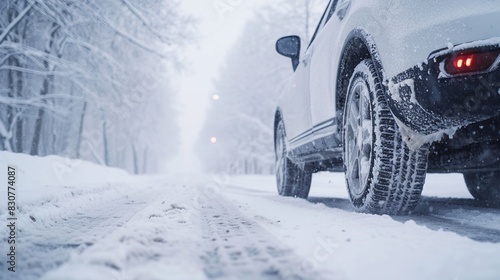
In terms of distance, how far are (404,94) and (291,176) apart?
10.5ft

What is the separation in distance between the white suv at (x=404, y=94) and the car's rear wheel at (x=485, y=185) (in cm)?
2

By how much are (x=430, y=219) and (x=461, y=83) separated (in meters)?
1.28

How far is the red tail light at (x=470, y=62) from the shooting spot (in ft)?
5.76

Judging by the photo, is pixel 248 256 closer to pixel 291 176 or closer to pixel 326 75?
pixel 326 75

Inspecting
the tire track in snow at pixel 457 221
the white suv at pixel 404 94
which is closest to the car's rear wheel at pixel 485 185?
the white suv at pixel 404 94

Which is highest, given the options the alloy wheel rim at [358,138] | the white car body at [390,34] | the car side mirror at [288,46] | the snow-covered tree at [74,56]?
the snow-covered tree at [74,56]

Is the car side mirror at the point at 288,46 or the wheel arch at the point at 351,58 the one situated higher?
the car side mirror at the point at 288,46

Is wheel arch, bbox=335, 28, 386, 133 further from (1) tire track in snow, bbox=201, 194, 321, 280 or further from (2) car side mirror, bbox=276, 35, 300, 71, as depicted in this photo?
(2) car side mirror, bbox=276, 35, 300, 71

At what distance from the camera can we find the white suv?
1819mm

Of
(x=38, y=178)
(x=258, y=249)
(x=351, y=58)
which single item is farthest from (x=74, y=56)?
(x=258, y=249)

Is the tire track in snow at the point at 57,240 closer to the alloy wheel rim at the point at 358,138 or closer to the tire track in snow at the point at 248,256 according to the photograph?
the tire track in snow at the point at 248,256

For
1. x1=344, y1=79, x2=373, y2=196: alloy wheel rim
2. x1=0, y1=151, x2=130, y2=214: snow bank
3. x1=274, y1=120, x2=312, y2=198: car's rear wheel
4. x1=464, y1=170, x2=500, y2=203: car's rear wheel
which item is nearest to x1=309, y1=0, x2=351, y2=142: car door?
x1=344, y1=79, x2=373, y2=196: alloy wheel rim

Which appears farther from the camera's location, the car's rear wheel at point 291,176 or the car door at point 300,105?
the car's rear wheel at point 291,176

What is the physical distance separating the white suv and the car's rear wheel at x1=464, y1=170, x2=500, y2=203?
0.06ft
